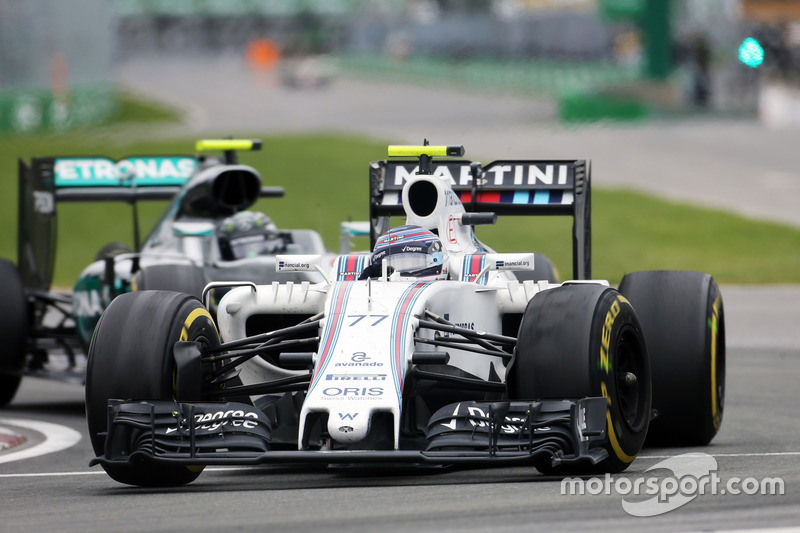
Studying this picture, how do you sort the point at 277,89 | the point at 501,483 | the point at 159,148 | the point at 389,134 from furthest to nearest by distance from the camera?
the point at 277,89 → the point at 389,134 → the point at 159,148 → the point at 501,483

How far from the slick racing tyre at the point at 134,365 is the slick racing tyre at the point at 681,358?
3.18m

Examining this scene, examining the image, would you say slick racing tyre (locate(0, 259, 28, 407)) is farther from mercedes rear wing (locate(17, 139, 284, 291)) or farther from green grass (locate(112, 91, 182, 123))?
green grass (locate(112, 91, 182, 123))

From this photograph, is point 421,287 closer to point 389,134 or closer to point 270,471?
point 270,471

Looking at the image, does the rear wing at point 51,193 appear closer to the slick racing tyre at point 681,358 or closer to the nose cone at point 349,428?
the slick racing tyre at point 681,358

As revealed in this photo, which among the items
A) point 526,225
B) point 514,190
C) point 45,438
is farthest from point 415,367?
point 526,225

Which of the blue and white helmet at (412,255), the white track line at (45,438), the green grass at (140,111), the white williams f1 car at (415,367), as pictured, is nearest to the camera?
the white williams f1 car at (415,367)

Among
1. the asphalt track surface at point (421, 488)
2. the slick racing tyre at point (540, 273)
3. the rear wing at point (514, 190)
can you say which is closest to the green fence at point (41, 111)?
the asphalt track surface at point (421, 488)

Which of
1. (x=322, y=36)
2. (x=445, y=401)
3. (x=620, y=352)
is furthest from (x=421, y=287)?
(x=322, y=36)

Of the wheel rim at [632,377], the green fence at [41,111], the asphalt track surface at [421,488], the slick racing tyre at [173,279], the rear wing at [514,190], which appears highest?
the green fence at [41,111]

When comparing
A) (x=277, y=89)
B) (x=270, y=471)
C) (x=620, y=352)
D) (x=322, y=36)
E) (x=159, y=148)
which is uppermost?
(x=322, y=36)

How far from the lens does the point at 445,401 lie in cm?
872

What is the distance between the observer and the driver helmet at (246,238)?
14.0 meters

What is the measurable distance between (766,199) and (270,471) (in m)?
25.8

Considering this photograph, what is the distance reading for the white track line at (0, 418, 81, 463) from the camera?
1048 centimetres
